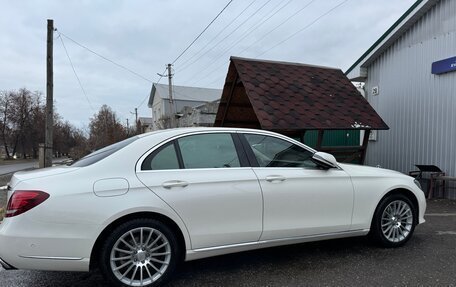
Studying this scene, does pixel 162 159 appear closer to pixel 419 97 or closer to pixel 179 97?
pixel 419 97

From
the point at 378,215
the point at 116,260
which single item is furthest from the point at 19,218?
the point at 378,215

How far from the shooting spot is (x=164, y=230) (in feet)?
11.7

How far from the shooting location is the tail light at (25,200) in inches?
126

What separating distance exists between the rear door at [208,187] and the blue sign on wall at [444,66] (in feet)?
23.2

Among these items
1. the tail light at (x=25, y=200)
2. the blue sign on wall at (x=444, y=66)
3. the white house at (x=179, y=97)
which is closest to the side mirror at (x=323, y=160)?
the tail light at (x=25, y=200)

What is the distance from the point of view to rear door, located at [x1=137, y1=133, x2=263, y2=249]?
143 inches

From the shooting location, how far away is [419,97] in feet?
32.1

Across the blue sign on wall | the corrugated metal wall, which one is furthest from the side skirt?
the blue sign on wall

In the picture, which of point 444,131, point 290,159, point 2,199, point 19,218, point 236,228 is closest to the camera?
point 19,218

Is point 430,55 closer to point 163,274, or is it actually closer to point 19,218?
point 163,274

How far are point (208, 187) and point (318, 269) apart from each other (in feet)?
5.10

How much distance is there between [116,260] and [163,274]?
1.54 ft

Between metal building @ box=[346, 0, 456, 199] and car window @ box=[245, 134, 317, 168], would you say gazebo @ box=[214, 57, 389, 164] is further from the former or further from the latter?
car window @ box=[245, 134, 317, 168]

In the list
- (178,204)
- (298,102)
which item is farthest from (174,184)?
(298,102)
